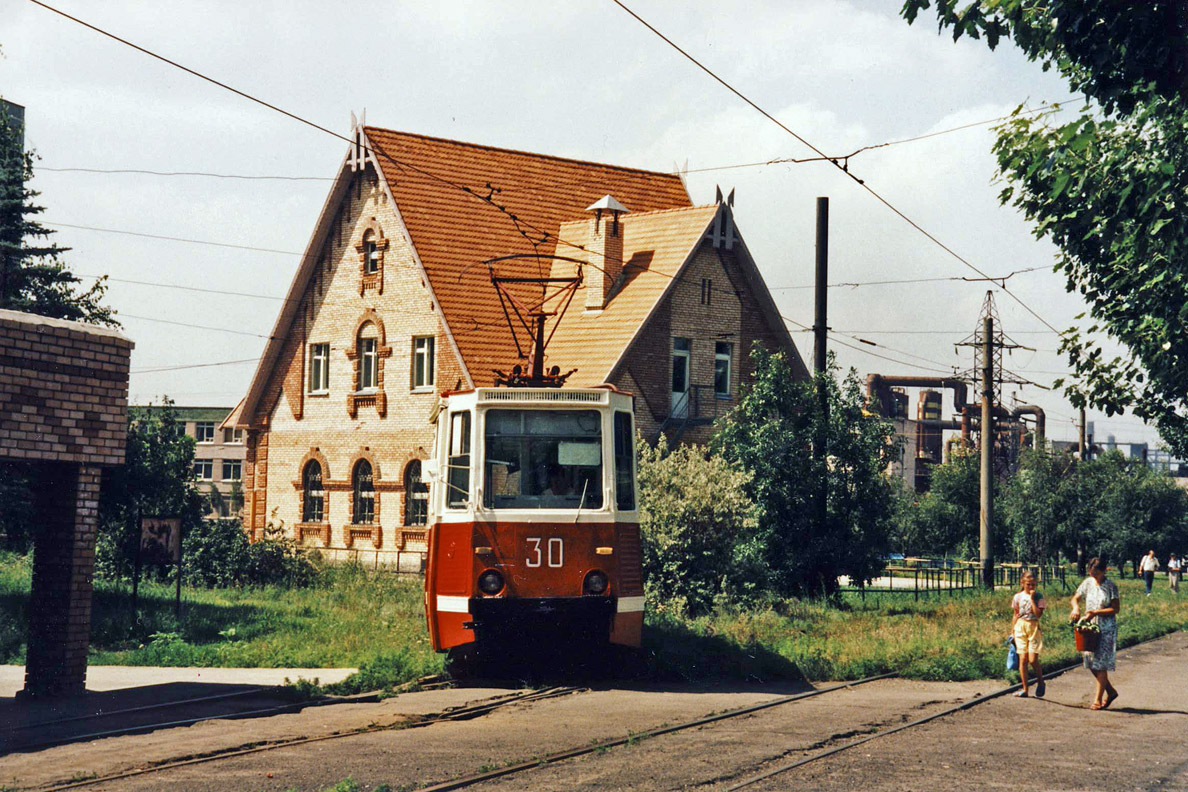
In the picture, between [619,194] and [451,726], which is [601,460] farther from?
[619,194]

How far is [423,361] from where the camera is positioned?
114ft

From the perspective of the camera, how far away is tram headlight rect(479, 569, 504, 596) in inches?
549

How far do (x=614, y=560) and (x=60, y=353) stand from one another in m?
6.19

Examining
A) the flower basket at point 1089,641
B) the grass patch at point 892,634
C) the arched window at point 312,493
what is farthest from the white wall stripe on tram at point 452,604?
the arched window at point 312,493

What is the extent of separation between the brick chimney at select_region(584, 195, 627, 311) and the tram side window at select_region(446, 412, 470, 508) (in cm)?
1982

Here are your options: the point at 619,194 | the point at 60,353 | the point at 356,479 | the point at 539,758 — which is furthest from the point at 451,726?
the point at 619,194

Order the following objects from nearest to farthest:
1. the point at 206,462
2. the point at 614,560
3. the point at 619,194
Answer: the point at 614,560, the point at 619,194, the point at 206,462

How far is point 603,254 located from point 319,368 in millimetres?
9382

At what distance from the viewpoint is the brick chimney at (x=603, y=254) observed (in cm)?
3444

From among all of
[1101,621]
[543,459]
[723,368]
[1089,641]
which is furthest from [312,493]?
[1089,641]

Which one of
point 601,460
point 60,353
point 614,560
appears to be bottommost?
point 614,560

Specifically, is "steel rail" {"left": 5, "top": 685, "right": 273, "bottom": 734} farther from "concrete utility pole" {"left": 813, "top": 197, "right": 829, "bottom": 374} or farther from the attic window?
the attic window

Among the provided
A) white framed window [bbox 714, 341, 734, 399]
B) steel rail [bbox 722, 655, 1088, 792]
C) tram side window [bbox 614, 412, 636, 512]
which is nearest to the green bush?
steel rail [bbox 722, 655, 1088, 792]

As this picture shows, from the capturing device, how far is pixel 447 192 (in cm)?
3612
